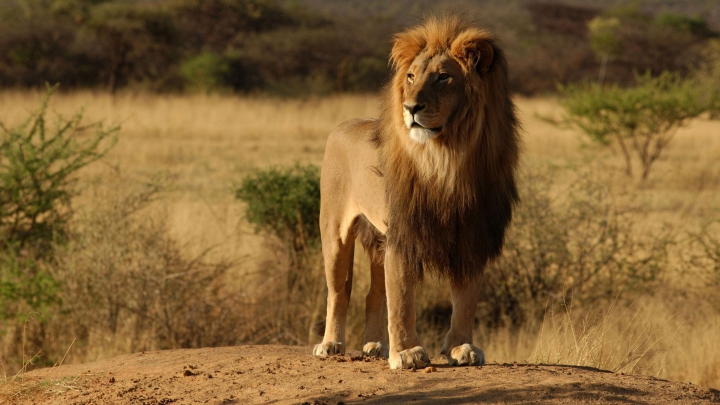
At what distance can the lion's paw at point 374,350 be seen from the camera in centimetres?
525

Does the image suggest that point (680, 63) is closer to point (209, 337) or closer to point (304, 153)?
point (304, 153)

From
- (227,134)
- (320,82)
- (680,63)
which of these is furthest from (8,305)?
(680,63)

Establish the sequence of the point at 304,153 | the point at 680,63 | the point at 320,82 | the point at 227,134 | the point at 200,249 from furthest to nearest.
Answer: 1. the point at 680,63
2. the point at 320,82
3. the point at 227,134
4. the point at 304,153
5. the point at 200,249

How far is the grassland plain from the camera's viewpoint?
7410 millimetres

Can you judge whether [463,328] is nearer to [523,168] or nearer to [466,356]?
[466,356]

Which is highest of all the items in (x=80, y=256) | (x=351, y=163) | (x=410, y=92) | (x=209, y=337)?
(x=410, y=92)

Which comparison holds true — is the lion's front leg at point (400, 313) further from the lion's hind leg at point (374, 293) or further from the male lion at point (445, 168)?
the lion's hind leg at point (374, 293)

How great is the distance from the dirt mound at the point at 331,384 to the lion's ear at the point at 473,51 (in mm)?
1491

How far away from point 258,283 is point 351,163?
356cm

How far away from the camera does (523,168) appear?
29.9 ft

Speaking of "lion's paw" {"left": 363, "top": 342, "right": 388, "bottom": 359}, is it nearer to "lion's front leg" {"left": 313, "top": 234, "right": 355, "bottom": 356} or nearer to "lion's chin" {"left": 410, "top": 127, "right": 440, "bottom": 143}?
"lion's front leg" {"left": 313, "top": 234, "right": 355, "bottom": 356}

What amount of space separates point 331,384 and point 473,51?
68.2 inches

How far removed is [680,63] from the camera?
42.8 metres

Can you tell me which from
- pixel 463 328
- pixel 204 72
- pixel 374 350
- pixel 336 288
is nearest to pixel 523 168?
pixel 336 288
